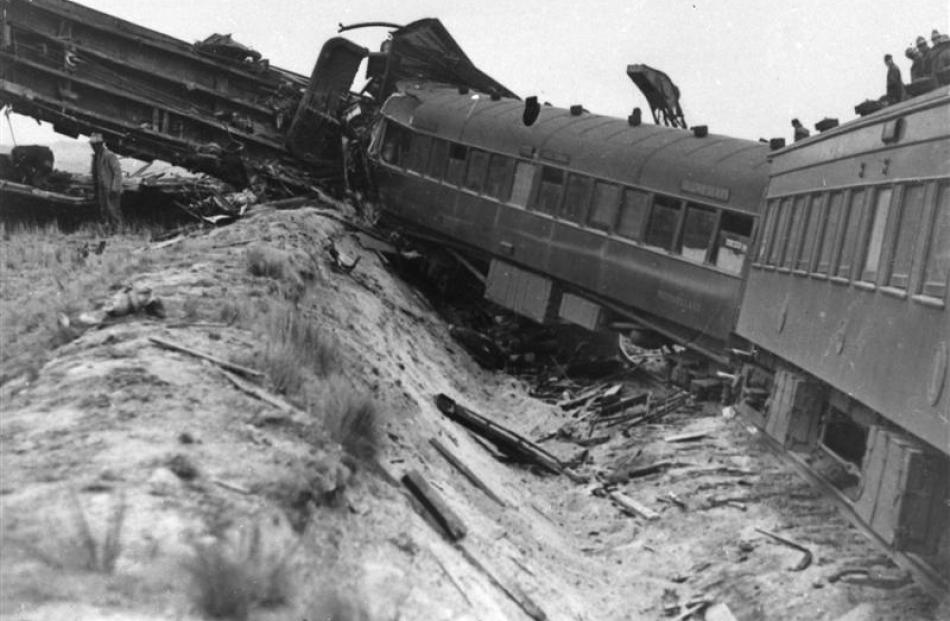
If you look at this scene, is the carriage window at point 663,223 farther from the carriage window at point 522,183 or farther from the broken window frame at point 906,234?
the broken window frame at point 906,234

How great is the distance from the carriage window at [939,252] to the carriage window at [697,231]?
6.06 m

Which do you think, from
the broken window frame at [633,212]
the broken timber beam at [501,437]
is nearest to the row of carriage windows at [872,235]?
the broken window frame at [633,212]

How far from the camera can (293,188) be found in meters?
19.2

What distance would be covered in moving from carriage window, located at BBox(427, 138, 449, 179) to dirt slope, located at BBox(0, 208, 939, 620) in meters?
6.54

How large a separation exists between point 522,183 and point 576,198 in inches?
60.2

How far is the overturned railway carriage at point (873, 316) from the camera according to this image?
5789 mm

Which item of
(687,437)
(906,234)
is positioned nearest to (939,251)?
(906,234)

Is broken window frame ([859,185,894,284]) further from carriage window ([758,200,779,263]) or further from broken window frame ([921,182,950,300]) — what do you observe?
carriage window ([758,200,779,263])

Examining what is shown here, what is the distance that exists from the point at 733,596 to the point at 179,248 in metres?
7.24

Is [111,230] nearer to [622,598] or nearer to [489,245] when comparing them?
[489,245]

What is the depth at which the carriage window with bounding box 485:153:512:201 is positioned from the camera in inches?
632

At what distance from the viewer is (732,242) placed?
459 inches

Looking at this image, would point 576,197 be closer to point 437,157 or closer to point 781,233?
point 437,157

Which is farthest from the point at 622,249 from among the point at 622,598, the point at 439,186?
the point at 622,598
